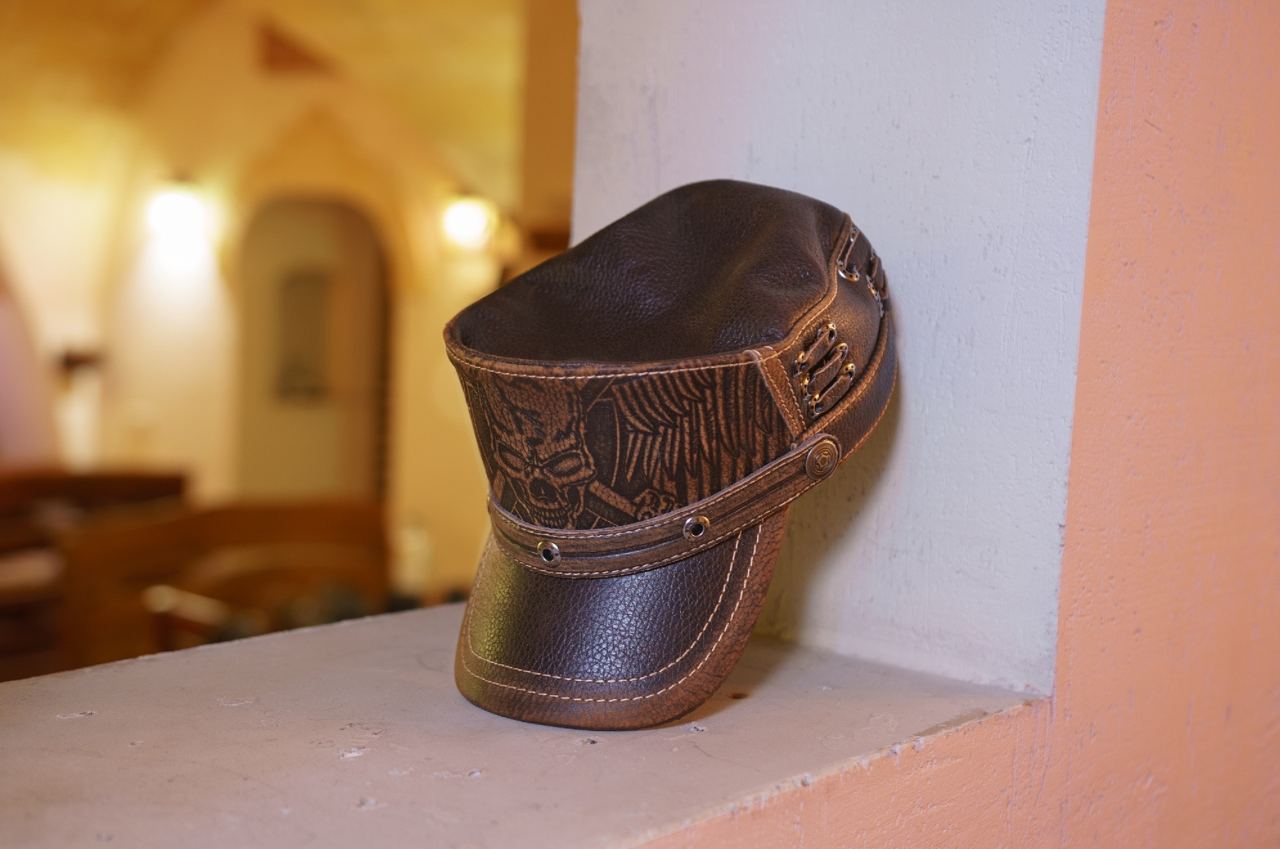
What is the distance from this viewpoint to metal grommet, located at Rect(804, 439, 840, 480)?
0.85 metres

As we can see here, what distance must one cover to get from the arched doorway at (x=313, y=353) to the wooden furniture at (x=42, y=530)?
2.91 m

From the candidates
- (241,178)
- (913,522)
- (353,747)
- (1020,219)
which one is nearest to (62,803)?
(353,747)

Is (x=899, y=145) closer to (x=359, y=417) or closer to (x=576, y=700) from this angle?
(x=576, y=700)

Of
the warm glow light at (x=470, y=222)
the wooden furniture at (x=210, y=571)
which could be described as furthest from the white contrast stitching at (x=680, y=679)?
the warm glow light at (x=470, y=222)

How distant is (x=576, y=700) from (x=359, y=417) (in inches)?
339

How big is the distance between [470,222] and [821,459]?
5.92 m

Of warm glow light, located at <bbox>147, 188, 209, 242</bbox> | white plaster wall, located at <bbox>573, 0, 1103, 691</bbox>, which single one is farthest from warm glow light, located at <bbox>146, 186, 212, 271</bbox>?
white plaster wall, located at <bbox>573, 0, 1103, 691</bbox>

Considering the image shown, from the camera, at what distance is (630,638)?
0.82 meters

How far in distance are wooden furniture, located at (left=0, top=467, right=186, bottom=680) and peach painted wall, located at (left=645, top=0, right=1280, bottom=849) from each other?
3578mm

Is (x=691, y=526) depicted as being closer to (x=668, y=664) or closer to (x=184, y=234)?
(x=668, y=664)

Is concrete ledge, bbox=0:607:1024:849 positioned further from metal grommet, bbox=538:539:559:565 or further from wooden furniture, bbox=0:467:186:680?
wooden furniture, bbox=0:467:186:680

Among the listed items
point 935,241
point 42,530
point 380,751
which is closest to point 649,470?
point 380,751

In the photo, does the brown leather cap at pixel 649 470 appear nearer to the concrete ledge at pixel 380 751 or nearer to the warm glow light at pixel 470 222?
the concrete ledge at pixel 380 751

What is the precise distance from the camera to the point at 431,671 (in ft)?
3.22
